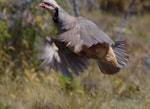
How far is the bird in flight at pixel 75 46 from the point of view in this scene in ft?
19.1

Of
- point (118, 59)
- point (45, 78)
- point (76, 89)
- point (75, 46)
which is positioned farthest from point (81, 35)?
point (45, 78)

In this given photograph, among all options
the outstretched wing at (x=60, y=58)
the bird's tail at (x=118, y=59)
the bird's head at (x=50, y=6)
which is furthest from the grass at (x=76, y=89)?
the bird's head at (x=50, y=6)

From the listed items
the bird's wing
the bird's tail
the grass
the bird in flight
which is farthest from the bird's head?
the grass

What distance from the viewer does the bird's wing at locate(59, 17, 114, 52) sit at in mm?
5777

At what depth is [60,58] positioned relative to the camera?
251 inches

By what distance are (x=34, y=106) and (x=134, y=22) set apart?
8.23 meters

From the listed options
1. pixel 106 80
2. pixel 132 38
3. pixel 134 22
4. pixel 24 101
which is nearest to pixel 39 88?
pixel 24 101

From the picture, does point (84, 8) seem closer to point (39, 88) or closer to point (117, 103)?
point (39, 88)

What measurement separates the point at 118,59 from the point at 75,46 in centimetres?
115

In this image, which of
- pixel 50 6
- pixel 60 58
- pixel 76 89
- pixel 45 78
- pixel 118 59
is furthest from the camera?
pixel 45 78

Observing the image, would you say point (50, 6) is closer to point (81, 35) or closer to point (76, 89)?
point (81, 35)

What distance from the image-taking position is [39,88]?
766cm

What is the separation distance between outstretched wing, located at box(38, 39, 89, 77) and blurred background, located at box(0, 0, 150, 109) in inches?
19.2

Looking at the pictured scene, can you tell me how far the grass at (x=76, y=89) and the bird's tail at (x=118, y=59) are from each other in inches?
14.7
